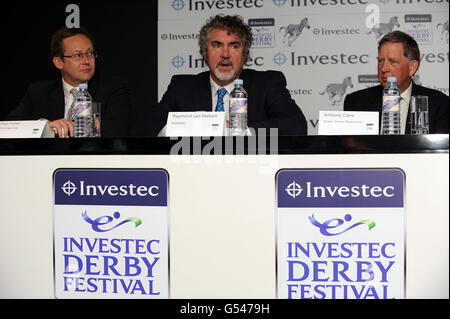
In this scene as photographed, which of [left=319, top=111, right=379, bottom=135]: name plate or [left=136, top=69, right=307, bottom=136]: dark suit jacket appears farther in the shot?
[left=136, top=69, right=307, bottom=136]: dark suit jacket

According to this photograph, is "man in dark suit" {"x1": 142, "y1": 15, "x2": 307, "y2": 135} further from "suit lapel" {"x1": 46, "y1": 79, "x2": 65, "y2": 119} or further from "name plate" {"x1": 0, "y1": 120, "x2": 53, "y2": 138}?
"name plate" {"x1": 0, "y1": 120, "x2": 53, "y2": 138}

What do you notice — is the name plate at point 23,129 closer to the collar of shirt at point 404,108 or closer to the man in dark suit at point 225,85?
the man in dark suit at point 225,85

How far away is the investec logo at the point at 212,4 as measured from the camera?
162 inches

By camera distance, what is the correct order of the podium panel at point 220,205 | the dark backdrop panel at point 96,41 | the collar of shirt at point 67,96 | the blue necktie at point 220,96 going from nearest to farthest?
the podium panel at point 220,205 < the blue necktie at point 220,96 < the collar of shirt at point 67,96 < the dark backdrop panel at point 96,41

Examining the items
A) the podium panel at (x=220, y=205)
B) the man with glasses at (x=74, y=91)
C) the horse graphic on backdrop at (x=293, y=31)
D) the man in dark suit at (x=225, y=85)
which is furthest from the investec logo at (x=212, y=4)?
the podium panel at (x=220, y=205)

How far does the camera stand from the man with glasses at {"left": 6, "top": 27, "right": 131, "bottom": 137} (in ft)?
11.4

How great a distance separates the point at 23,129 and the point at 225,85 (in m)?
1.60

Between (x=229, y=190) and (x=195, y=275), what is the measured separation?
32 centimetres

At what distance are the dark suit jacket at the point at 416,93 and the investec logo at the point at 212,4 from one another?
120 cm

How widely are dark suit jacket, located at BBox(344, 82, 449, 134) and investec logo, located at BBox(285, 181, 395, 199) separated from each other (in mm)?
1487

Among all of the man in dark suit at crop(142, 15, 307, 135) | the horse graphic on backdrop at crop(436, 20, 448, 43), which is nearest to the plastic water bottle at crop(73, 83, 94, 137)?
the man in dark suit at crop(142, 15, 307, 135)

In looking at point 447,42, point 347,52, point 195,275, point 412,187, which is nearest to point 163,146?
point 195,275

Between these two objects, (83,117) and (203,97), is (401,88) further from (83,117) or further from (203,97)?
(83,117)
